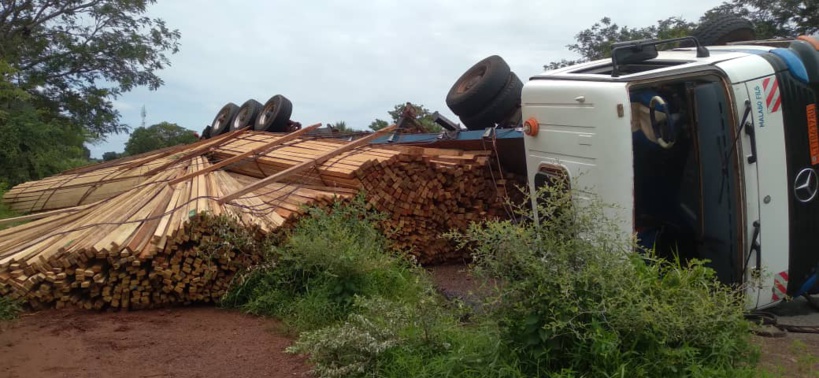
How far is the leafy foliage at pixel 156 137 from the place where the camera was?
24620 millimetres

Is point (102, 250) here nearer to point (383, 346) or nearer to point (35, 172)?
point (383, 346)

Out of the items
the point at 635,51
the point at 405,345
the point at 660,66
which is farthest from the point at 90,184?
the point at 660,66

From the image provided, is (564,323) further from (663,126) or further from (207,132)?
(207,132)

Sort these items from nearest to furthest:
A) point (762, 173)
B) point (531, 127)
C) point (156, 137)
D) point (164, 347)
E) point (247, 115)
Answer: point (762, 173) → point (164, 347) → point (531, 127) → point (247, 115) → point (156, 137)

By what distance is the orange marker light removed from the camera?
5879mm

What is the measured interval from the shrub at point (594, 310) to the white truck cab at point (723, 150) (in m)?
0.97

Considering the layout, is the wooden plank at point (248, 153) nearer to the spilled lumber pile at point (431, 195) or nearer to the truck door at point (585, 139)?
the spilled lumber pile at point (431, 195)

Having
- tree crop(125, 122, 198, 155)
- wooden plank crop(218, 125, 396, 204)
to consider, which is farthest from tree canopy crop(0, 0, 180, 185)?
wooden plank crop(218, 125, 396, 204)

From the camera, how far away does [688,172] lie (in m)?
5.41

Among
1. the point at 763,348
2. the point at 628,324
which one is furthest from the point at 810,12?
the point at 628,324

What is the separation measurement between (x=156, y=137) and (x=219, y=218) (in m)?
20.5

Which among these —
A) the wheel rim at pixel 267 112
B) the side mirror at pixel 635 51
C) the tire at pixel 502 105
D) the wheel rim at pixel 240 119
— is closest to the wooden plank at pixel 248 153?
the wheel rim at pixel 267 112

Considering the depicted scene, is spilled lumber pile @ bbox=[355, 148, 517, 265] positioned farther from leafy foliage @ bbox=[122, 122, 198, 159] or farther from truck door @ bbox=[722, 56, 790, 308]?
leafy foliage @ bbox=[122, 122, 198, 159]

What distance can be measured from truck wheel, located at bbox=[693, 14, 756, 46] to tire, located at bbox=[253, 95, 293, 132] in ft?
23.2
